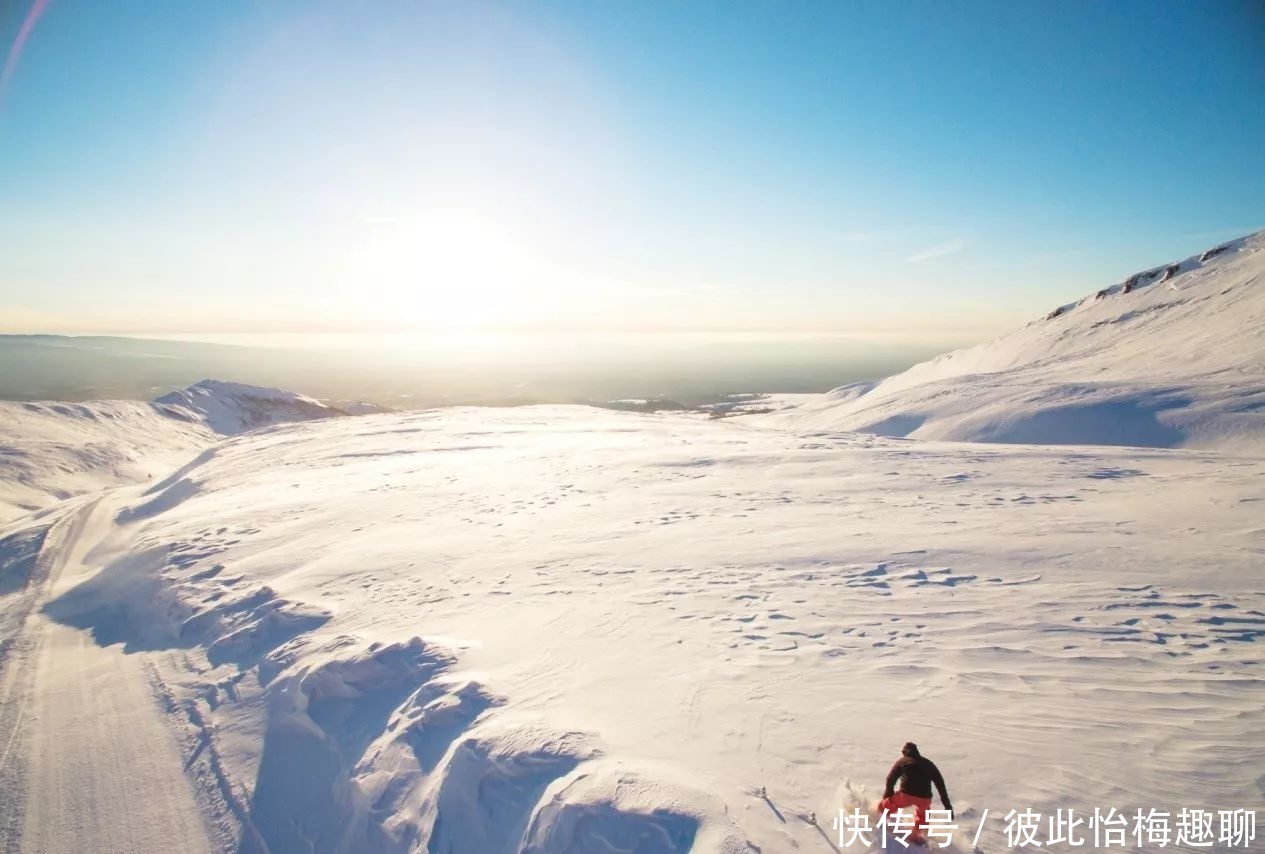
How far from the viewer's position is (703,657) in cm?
620

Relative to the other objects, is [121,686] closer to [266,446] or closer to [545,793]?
[545,793]

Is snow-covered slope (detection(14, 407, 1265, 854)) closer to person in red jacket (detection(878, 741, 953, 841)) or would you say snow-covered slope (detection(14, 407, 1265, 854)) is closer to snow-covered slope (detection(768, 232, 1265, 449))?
person in red jacket (detection(878, 741, 953, 841))

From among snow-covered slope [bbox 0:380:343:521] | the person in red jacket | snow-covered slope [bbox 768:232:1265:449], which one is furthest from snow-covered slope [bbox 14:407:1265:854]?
snow-covered slope [bbox 0:380:343:521]

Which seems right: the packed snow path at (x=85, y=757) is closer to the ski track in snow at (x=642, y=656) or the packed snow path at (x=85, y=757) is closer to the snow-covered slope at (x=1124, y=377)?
the ski track in snow at (x=642, y=656)

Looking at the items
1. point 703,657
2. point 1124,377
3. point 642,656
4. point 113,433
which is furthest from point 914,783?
point 113,433

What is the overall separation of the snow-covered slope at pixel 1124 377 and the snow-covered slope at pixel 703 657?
8.17m

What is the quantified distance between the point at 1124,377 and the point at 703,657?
104 feet

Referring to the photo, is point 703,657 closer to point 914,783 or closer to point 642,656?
point 642,656

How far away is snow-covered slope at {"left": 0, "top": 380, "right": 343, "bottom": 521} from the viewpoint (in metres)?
30.8

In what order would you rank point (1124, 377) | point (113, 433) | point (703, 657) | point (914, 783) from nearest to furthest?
1. point (914, 783)
2. point (703, 657)
3. point (1124, 377)
4. point (113, 433)

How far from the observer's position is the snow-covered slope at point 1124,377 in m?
19.5

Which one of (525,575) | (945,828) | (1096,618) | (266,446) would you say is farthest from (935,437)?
(266,446)

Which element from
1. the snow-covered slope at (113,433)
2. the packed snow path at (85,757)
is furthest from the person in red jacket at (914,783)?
the snow-covered slope at (113,433)

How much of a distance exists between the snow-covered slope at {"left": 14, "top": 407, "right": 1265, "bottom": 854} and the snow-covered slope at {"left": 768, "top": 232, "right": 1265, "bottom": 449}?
26.8 ft
